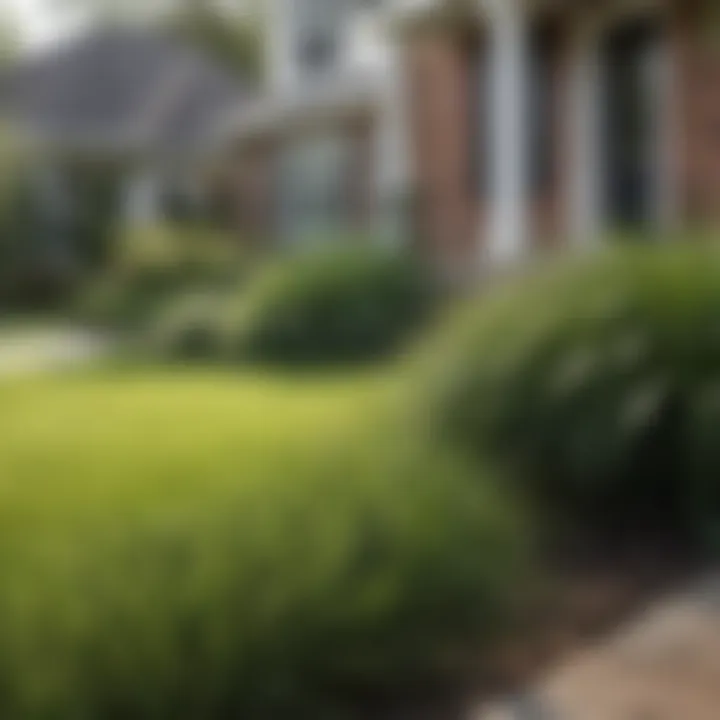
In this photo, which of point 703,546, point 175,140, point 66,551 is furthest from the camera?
point 175,140

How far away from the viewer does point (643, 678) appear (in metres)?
3.74

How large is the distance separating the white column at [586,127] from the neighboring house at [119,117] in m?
11.7

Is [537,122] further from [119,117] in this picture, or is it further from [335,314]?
[119,117]

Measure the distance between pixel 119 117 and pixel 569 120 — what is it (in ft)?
52.8

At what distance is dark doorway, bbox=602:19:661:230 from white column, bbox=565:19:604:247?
78 mm

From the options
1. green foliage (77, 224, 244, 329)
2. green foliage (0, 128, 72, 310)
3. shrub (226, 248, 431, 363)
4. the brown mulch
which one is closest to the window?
green foliage (77, 224, 244, 329)

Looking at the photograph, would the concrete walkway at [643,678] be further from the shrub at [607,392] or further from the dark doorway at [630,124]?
the dark doorway at [630,124]

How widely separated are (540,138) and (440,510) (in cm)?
995

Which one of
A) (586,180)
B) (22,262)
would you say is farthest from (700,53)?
(22,262)

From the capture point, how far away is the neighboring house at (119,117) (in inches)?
1007

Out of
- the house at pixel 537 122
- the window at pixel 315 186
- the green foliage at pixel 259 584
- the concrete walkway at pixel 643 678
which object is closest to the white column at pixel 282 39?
the window at pixel 315 186

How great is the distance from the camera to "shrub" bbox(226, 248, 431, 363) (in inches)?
462

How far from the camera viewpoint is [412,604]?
12.9 ft

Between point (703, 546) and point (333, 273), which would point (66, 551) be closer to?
point (703, 546)
